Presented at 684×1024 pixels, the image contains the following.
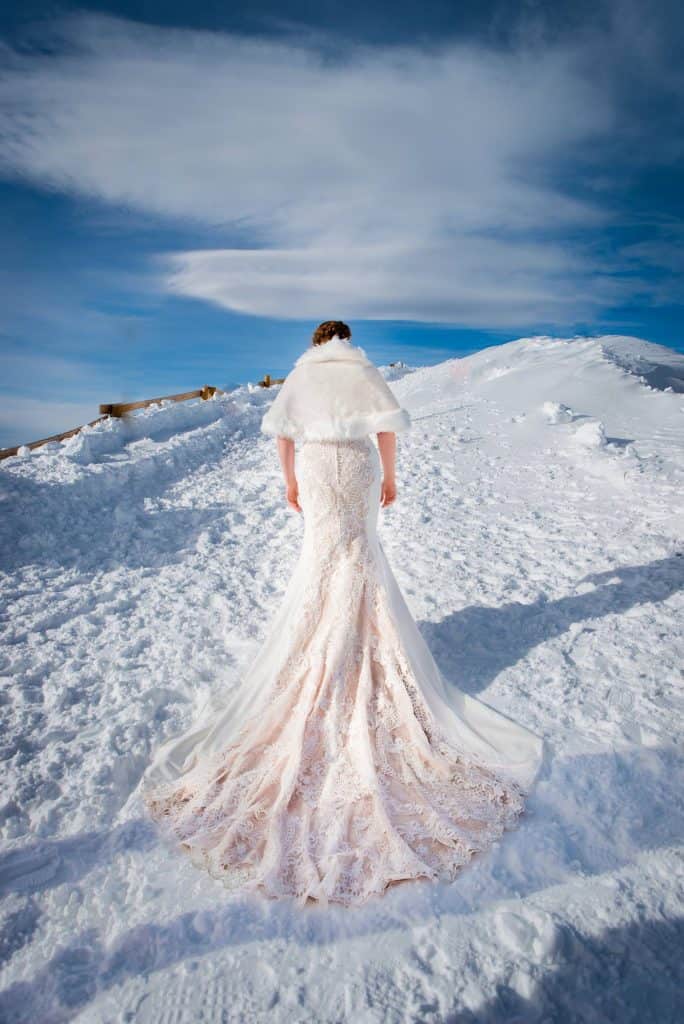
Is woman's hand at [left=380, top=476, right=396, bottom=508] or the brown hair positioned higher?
the brown hair

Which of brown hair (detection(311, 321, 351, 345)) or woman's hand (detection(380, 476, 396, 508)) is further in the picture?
woman's hand (detection(380, 476, 396, 508))

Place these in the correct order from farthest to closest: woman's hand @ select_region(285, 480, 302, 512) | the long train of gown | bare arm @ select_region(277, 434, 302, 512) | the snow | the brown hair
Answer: woman's hand @ select_region(285, 480, 302, 512) < bare arm @ select_region(277, 434, 302, 512) < the brown hair < the long train of gown < the snow

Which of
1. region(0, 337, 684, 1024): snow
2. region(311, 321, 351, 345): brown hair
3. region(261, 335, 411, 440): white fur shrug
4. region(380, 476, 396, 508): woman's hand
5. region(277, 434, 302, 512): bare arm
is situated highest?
region(311, 321, 351, 345): brown hair

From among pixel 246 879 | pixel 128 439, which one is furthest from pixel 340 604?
pixel 128 439

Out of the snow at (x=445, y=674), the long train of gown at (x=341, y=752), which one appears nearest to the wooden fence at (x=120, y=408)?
the snow at (x=445, y=674)

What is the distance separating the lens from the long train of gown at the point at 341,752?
2.88 meters

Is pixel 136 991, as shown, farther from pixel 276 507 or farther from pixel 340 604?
pixel 276 507

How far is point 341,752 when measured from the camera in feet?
11.0

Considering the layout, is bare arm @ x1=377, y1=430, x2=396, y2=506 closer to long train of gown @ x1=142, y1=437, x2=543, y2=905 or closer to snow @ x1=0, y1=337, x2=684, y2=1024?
long train of gown @ x1=142, y1=437, x2=543, y2=905

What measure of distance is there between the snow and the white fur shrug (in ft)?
6.88

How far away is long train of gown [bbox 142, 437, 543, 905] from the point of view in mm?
2885

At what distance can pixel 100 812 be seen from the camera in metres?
3.35

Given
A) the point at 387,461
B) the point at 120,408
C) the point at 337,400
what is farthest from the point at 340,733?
the point at 120,408

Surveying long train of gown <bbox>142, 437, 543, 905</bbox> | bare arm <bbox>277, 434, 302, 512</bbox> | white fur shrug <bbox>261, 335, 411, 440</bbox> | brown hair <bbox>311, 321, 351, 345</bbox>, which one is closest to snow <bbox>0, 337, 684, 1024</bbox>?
long train of gown <bbox>142, 437, 543, 905</bbox>
